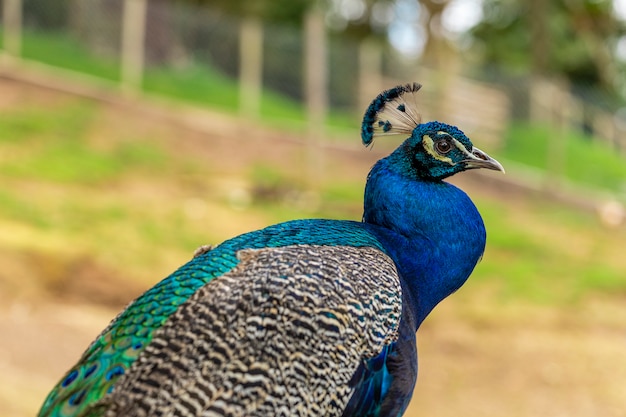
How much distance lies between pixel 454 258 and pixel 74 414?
1096mm

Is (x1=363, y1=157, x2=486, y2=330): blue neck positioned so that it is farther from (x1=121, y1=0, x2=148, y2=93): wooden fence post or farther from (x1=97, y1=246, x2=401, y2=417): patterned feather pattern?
(x1=121, y1=0, x2=148, y2=93): wooden fence post

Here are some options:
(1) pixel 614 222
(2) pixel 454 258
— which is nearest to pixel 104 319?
(2) pixel 454 258

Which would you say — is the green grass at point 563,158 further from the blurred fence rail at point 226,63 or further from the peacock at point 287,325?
the peacock at point 287,325

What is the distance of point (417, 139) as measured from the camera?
241 centimetres

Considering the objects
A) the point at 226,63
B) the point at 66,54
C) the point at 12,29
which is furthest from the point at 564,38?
the point at 12,29

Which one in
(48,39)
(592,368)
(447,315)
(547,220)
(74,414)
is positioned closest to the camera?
(74,414)

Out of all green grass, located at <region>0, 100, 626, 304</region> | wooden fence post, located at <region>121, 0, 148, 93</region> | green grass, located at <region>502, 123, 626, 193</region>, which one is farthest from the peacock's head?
green grass, located at <region>502, 123, 626, 193</region>

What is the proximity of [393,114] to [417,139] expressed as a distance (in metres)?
0.11

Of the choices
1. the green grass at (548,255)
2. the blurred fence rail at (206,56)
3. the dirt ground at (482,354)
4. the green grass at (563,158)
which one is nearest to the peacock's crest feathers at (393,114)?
the dirt ground at (482,354)

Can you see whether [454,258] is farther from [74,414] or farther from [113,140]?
[113,140]

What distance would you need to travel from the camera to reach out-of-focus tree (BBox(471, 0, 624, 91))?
1553cm

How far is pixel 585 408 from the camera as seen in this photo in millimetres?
4832

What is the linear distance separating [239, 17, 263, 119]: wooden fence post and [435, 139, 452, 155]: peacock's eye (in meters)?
7.82

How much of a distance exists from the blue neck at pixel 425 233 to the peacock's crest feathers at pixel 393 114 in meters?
0.15
